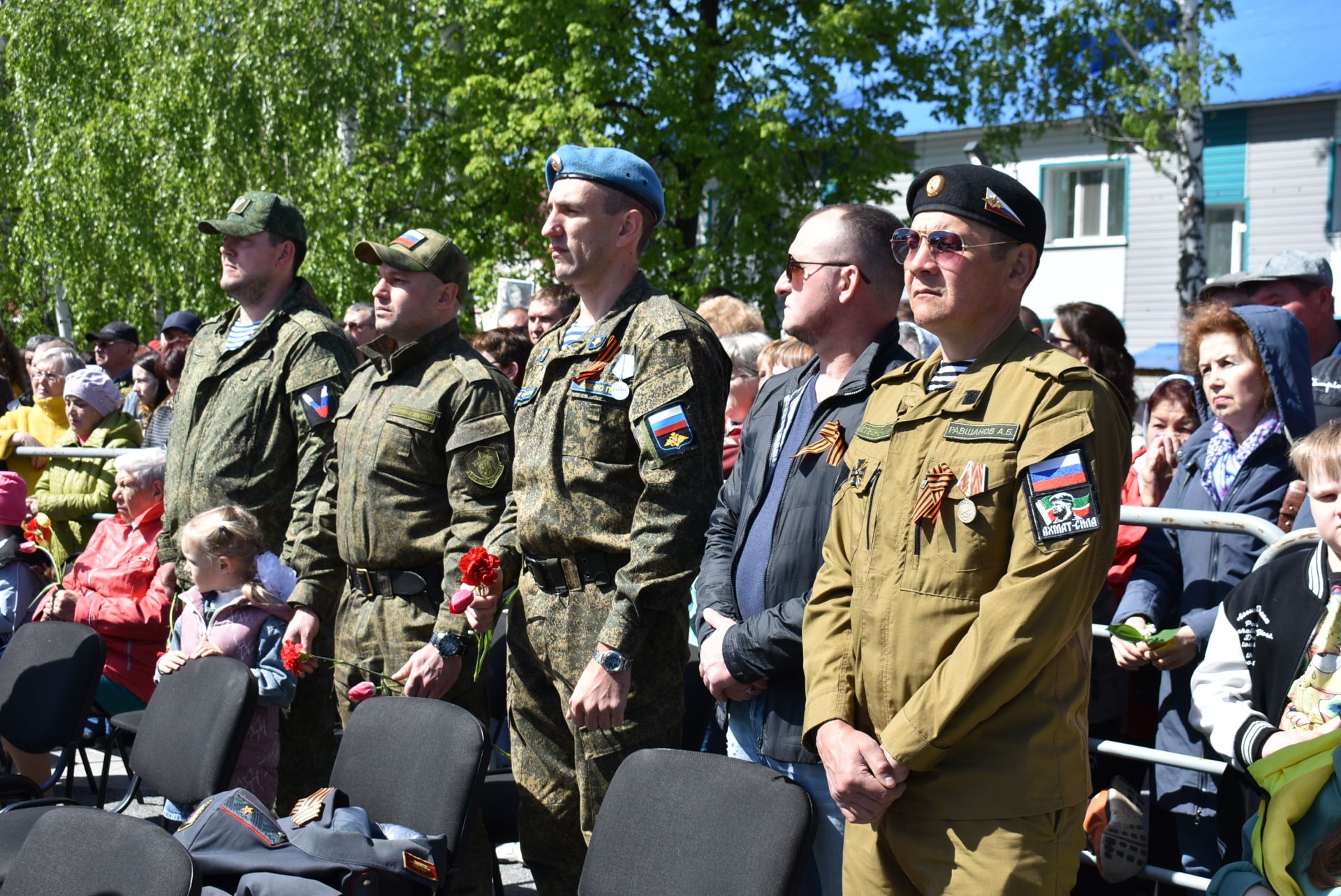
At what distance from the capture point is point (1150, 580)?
3.63 m

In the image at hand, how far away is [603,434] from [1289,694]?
5.56ft

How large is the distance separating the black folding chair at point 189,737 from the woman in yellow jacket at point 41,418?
3.81 m

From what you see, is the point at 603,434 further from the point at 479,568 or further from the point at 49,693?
the point at 49,693

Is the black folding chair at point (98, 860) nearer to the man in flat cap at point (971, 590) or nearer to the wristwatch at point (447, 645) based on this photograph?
the wristwatch at point (447, 645)

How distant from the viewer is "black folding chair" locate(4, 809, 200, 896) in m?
2.54

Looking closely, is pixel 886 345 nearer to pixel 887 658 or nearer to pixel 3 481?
pixel 887 658

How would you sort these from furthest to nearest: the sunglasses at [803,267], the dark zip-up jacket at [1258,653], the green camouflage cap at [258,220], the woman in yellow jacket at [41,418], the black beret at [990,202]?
1. the woman in yellow jacket at [41,418]
2. the green camouflage cap at [258,220]
3. the sunglasses at [803,267]
4. the dark zip-up jacket at [1258,653]
5. the black beret at [990,202]

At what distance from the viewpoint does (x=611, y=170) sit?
11.5ft

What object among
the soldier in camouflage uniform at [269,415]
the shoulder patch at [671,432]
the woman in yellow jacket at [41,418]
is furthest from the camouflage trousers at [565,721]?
the woman in yellow jacket at [41,418]

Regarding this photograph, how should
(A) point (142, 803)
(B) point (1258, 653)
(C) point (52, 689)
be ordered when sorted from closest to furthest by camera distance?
(B) point (1258, 653), (C) point (52, 689), (A) point (142, 803)

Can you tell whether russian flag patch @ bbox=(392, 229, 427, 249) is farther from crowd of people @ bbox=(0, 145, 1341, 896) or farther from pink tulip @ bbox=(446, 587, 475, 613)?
pink tulip @ bbox=(446, 587, 475, 613)

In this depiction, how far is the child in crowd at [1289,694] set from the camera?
249cm

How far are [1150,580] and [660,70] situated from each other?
1489 centimetres

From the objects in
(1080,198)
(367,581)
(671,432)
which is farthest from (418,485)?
(1080,198)
